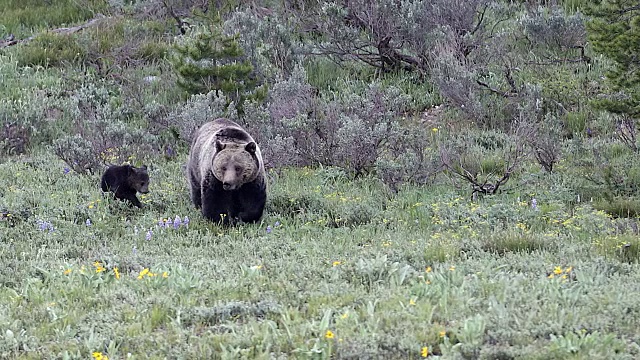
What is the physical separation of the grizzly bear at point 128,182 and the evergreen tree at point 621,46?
17.1 feet

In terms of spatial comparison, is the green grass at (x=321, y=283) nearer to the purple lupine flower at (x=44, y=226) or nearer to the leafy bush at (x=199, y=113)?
the purple lupine flower at (x=44, y=226)

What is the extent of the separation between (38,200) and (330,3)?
7736 mm

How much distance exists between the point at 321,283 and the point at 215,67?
779 centimetres

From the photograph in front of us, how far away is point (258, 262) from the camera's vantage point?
24.3ft

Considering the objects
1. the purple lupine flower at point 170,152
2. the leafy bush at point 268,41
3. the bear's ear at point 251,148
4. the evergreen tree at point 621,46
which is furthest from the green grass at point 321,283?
the leafy bush at point 268,41

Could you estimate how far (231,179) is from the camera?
920cm

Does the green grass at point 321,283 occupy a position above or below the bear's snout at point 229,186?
above

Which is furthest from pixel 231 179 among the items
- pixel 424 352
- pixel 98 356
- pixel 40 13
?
pixel 40 13

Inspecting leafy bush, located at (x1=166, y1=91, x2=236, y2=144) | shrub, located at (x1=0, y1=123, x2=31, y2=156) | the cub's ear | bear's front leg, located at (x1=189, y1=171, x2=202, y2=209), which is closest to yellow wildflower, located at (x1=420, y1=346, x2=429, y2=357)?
the cub's ear

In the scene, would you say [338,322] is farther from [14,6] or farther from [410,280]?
[14,6]

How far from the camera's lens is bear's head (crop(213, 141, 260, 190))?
30.3 ft

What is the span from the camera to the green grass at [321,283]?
5.25 metres

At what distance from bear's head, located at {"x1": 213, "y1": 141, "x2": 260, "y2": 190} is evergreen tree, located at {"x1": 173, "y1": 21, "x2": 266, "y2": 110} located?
4341mm

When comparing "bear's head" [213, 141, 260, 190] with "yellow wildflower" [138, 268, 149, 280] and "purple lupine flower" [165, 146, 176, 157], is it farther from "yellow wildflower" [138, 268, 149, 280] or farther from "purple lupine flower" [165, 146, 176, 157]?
"purple lupine flower" [165, 146, 176, 157]
